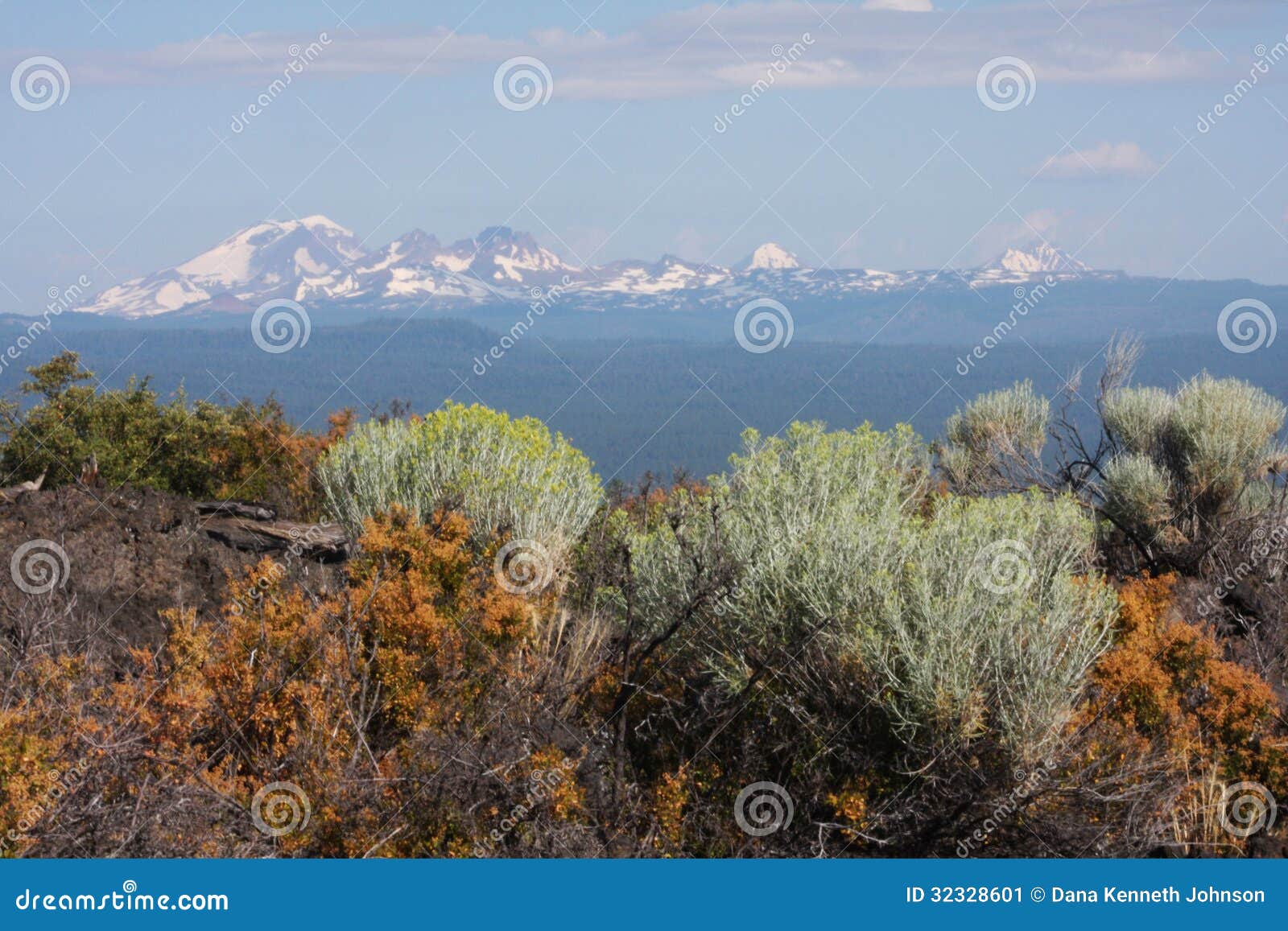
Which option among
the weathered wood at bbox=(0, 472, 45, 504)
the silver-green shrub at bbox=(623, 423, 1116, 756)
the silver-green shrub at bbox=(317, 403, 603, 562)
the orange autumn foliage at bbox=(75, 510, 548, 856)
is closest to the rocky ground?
the weathered wood at bbox=(0, 472, 45, 504)

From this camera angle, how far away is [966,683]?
912cm

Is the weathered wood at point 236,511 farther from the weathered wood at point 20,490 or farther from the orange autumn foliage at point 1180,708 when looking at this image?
the orange autumn foliage at point 1180,708

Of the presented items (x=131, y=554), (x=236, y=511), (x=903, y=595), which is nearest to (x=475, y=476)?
(x=131, y=554)

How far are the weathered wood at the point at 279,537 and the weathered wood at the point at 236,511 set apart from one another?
7.6 inches

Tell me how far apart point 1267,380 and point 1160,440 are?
197978 millimetres

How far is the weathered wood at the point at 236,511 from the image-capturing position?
1661cm

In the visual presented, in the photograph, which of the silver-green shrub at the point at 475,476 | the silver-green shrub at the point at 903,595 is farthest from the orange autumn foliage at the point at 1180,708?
the silver-green shrub at the point at 475,476

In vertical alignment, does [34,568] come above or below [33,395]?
below

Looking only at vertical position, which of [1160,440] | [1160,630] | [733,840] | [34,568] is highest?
[1160,440]

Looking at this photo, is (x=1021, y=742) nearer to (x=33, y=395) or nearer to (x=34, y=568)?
(x=34, y=568)

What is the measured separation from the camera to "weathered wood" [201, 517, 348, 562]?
15.2 meters

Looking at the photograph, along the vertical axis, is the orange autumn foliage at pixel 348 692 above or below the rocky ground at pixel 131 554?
below

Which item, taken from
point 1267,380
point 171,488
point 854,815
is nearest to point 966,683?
point 854,815

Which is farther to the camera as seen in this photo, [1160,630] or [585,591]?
[585,591]
